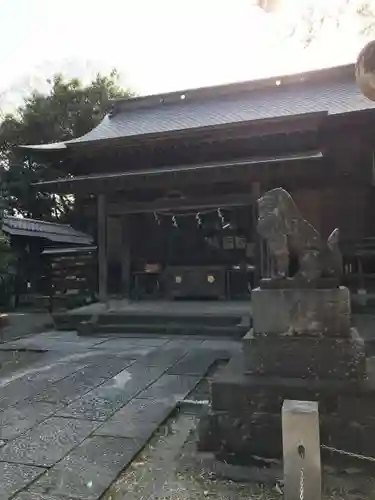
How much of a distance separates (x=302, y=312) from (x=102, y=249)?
7365 millimetres

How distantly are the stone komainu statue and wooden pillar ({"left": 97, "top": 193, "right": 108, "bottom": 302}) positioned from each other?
7.05m

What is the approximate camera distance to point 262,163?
864 centimetres

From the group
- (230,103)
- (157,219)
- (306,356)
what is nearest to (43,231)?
(157,219)

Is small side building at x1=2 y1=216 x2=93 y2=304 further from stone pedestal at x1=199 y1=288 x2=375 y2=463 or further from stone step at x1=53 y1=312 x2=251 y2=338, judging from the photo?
stone pedestal at x1=199 y1=288 x2=375 y2=463

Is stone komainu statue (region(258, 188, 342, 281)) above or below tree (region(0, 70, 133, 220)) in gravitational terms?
below

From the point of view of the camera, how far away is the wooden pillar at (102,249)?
33.0ft

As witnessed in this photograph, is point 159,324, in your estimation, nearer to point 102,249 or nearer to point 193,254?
point 102,249

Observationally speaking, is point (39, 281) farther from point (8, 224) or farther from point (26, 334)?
point (26, 334)

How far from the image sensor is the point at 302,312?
11.0 feet

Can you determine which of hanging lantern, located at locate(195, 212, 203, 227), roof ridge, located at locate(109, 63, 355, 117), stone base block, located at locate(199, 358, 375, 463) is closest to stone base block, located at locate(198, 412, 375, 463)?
stone base block, located at locate(199, 358, 375, 463)

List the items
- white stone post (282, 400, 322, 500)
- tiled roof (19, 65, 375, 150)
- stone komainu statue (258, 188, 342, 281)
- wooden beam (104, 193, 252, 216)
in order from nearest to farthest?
1. white stone post (282, 400, 322, 500)
2. stone komainu statue (258, 188, 342, 281)
3. wooden beam (104, 193, 252, 216)
4. tiled roof (19, 65, 375, 150)

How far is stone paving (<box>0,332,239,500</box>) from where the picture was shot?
289 centimetres

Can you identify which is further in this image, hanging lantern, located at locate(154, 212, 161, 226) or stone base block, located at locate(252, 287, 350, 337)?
hanging lantern, located at locate(154, 212, 161, 226)

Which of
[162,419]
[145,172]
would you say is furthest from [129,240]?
[162,419]
